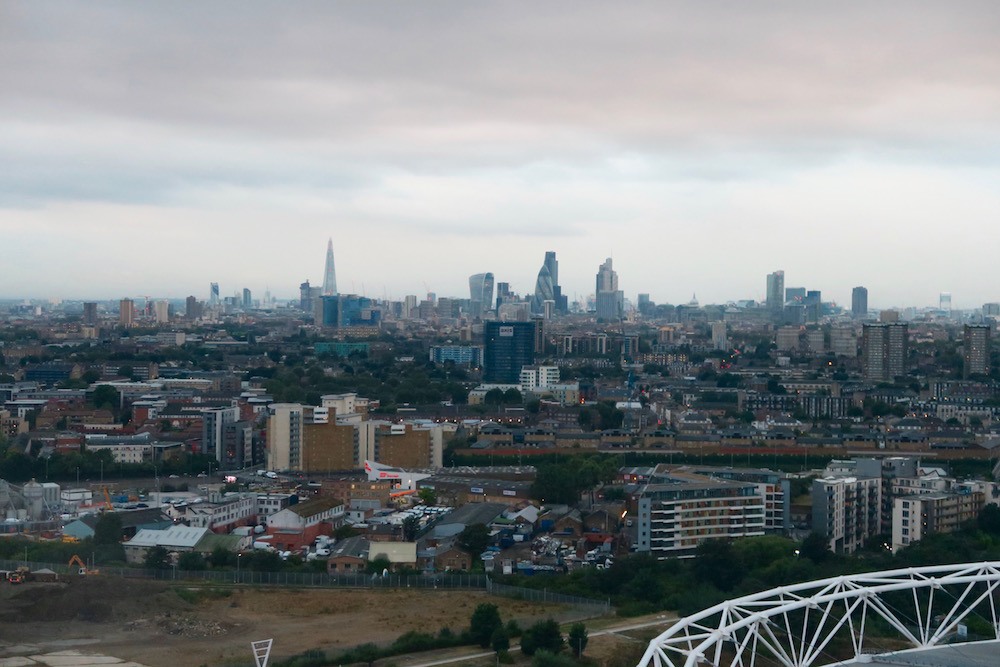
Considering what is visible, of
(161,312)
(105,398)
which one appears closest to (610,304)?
(161,312)

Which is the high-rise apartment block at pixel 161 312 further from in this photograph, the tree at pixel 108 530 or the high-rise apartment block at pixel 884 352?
the tree at pixel 108 530

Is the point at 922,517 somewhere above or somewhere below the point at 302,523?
above

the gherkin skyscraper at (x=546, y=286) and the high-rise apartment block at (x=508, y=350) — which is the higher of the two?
the gherkin skyscraper at (x=546, y=286)

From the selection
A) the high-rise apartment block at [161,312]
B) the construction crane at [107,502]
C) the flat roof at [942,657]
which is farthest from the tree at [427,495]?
the high-rise apartment block at [161,312]

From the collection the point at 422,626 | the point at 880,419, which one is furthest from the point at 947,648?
the point at 880,419

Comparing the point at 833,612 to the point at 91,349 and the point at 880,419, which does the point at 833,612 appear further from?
the point at 91,349

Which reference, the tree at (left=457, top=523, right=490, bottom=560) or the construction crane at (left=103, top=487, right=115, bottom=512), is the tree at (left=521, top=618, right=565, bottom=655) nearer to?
the tree at (left=457, top=523, right=490, bottom=560)

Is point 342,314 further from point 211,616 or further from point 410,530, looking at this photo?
point 211,616
